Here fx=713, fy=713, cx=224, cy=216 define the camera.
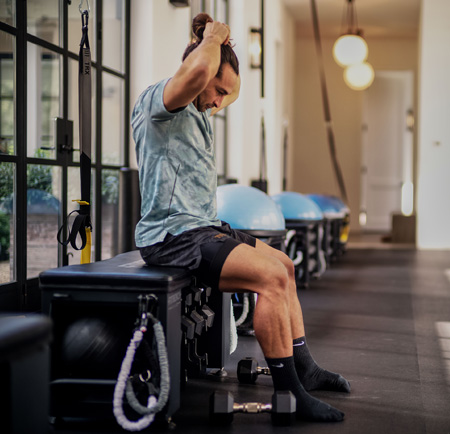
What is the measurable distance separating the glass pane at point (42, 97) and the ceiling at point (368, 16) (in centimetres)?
557

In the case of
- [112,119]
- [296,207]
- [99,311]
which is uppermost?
[112,119]

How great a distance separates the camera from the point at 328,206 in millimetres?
7184

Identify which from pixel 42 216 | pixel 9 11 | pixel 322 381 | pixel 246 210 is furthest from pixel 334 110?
pixel 322 381

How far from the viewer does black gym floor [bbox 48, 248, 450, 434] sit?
7.20ft

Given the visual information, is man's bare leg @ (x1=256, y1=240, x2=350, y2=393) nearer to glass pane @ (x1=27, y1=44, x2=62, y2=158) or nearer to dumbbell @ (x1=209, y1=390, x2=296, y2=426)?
dumbbell @ (x1=209, y1=390, x2=296, y2=426)

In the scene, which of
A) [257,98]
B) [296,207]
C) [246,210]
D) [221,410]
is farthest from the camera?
[257,98]

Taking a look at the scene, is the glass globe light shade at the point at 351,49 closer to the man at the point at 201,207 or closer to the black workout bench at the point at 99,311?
the man at the point at 201,207

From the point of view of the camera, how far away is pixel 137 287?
81.9 inches

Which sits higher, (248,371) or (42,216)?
(42,216)

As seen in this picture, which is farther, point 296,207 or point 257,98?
point 257,98

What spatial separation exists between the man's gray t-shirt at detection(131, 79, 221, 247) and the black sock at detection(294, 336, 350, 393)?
1.81 ft

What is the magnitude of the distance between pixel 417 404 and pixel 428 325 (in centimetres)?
168

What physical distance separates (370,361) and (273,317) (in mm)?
1101

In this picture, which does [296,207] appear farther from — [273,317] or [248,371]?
[273,317]
